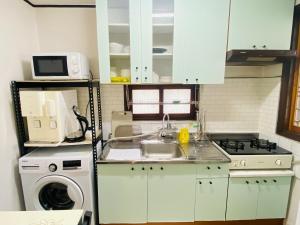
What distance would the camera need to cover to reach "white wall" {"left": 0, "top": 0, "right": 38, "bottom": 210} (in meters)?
1.50

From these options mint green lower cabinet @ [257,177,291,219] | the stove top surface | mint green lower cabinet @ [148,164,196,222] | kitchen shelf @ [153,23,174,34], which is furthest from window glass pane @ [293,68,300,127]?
kitchen shelf @ [153,23,174,34]

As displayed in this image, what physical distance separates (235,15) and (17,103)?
2.19 meters

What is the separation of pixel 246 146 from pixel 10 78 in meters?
2.40

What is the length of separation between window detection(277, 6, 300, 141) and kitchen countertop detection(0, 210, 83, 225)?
200cm

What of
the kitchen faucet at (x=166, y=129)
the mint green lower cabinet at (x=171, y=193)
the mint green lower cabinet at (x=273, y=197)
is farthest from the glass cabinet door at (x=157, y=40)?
the mint green lower cabinet at (x=273, y=197)

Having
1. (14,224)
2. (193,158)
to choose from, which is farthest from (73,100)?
(193,158)

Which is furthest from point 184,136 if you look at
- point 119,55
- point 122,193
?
point 119,55

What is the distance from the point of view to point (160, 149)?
2.08 metres

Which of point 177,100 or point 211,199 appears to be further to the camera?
point 177,100

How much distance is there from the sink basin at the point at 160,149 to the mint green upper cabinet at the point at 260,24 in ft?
3.96

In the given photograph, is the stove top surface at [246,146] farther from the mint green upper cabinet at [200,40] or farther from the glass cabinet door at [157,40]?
the glass cabinet door at [157,40]

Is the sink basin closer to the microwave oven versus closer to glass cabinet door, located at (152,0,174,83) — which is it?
glass cabinet door, located at (152,0,174,83)

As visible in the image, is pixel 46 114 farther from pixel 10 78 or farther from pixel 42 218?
pixel 42 218

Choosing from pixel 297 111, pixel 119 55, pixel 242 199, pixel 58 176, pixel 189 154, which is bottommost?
pixel 242 199
